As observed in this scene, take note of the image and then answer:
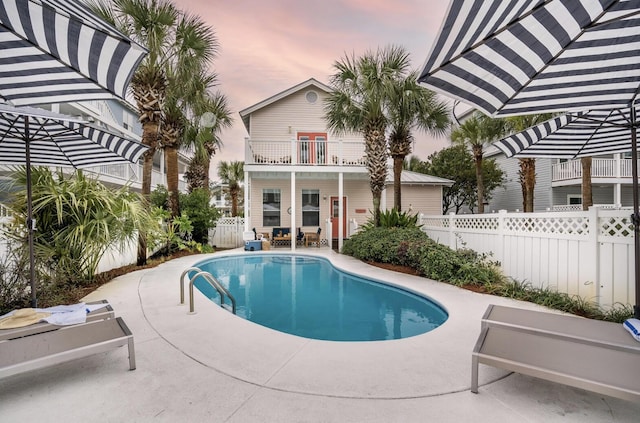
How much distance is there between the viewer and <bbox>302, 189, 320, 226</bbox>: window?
1614 centimetres

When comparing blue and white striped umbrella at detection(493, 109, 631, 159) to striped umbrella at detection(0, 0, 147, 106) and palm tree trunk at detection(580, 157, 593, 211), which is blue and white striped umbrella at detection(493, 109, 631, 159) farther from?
striped umbrella at detection(0, 0, 147, 106)

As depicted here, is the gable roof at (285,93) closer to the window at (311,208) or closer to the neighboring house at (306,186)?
the neighboring house at (306,186)

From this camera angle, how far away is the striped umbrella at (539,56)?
88.8 inches

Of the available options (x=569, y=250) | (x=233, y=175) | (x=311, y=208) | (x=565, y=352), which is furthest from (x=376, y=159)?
(x=233, y=175)

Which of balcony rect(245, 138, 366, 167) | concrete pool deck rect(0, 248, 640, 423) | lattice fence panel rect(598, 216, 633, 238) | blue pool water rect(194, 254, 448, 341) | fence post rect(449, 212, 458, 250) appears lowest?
blue pool water rect(194, 254, 448, 341)

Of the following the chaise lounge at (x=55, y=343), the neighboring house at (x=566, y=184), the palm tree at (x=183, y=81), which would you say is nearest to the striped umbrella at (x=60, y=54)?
the chaise lounge at (x=55, y=343)

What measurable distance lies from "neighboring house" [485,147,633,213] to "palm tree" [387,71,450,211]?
1049 centimetres

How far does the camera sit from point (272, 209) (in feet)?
52.7

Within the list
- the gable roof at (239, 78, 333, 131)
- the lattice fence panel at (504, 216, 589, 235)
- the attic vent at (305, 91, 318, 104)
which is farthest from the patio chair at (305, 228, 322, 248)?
the lattice fence panel at (504, 216, 589, 235)

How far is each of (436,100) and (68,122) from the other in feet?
36.6

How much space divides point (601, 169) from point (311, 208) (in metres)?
16.4

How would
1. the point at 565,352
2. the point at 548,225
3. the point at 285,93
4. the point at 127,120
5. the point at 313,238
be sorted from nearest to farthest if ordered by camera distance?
the point at 565,352
the point at 548,225
the point at 285,93
the point at 313,238
the point at 127,120

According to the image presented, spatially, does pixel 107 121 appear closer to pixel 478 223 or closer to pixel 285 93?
pixel 285 93

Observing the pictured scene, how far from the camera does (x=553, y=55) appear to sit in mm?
2680
